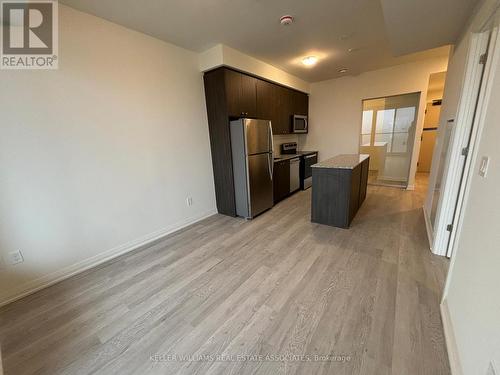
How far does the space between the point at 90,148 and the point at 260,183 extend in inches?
91.5

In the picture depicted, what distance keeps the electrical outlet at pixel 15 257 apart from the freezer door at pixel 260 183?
2.59m

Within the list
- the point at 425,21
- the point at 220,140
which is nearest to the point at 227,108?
the point at 220,140

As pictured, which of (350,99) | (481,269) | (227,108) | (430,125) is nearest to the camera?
(481,269)

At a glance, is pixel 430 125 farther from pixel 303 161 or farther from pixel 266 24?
pixel 266 24

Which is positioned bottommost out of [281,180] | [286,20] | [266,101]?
[281,180]

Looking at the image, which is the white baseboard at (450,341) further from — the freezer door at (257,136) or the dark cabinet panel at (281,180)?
the dark cabinet panel at (281,180)

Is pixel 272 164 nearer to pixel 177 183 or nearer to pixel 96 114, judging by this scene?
pixel 177 183

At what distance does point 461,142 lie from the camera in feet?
6.33

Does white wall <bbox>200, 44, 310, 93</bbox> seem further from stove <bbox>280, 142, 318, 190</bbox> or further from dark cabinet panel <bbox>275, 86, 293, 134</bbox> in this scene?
stove <bbox>280, 142, 318, 190</bbox>

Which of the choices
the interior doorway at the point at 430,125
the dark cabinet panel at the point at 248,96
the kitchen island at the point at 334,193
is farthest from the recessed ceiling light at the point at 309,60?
the interior doorway at the point at 430,125

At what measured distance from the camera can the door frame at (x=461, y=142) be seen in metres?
1.74

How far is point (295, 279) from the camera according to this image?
1.92 metres

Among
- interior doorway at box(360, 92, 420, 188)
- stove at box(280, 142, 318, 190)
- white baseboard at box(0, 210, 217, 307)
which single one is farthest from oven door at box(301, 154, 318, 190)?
white baseboard at box(0, 210, 217, 307)

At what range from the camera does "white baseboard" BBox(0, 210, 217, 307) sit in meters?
1.88
